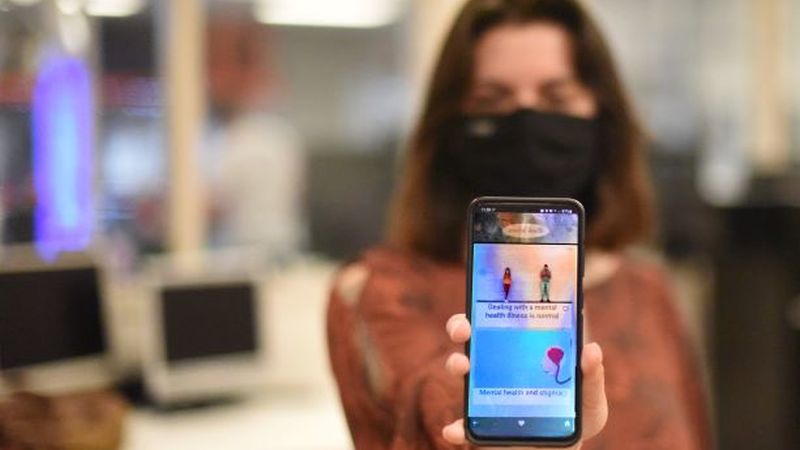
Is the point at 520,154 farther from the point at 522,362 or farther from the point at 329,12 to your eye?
the point at 329,12

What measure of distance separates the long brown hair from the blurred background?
2.51 feet

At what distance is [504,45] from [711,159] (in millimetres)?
2673

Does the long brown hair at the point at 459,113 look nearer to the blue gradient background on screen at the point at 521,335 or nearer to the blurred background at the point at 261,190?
the blue gradient background on screen at the point at 521,335

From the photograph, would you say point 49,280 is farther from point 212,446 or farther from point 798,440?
point 798,440

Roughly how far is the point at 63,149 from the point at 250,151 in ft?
1.90

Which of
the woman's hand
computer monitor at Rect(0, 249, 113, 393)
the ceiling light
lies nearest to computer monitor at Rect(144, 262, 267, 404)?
computer monitor at Rect(0, 249, 113, 393)

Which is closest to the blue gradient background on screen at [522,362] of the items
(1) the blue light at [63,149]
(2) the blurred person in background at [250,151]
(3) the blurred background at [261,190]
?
(3) the blurred background at [261,190]

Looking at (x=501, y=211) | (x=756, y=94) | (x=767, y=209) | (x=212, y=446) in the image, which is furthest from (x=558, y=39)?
(x=756, y=94)

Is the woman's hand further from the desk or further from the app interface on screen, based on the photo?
the desk

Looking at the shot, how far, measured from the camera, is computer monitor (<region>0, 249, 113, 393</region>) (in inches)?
66.0

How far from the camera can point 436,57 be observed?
3.46ft

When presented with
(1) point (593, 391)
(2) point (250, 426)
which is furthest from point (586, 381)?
(2) point (250, 426)

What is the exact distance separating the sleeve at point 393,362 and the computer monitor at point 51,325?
770 millimetres

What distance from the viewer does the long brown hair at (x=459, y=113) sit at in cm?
100
